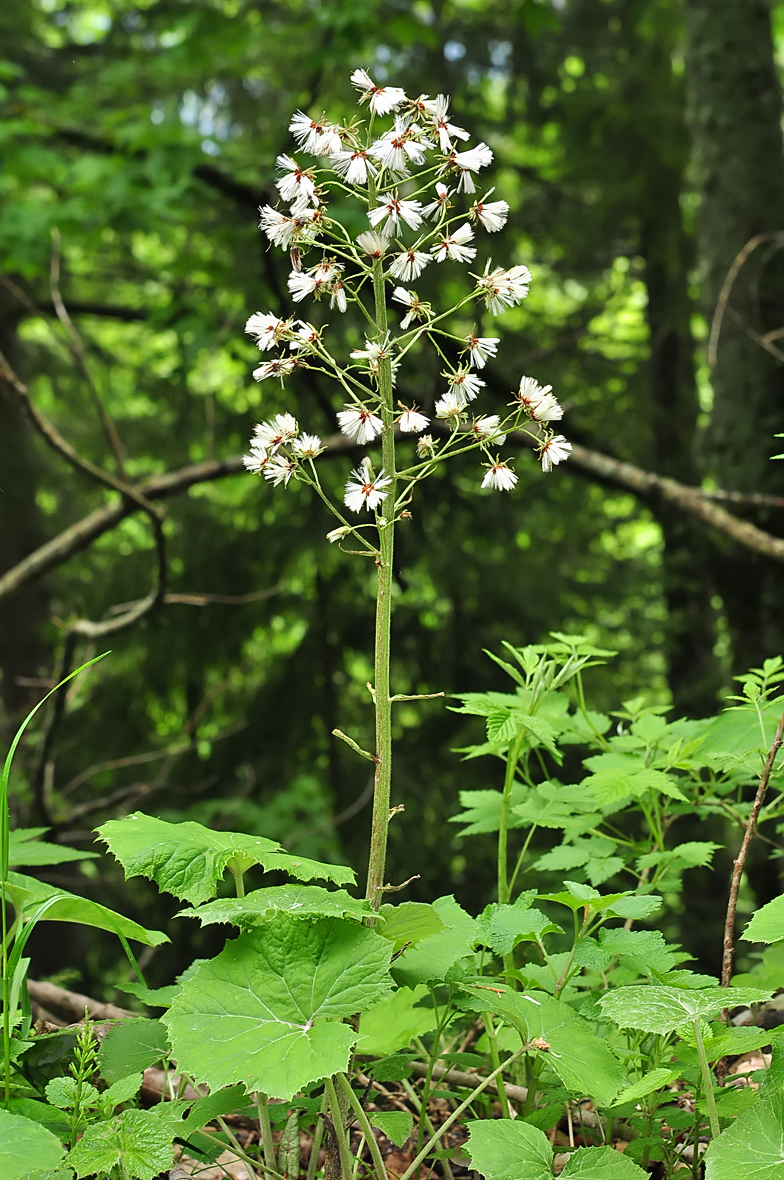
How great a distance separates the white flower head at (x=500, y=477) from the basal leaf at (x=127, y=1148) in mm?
810

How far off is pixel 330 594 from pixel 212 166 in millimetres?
2651

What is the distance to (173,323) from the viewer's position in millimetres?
5074

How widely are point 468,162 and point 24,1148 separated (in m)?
1.18

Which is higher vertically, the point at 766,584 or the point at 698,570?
the point at 698,570

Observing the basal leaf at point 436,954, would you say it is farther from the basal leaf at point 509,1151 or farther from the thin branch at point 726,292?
the thin branch at point 726,292

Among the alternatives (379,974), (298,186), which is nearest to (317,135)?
(298,186)

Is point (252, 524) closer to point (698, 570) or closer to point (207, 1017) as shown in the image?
point (698, 570)

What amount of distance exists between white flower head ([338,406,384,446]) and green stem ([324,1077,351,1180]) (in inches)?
28.4

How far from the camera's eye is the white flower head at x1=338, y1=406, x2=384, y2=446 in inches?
43.1

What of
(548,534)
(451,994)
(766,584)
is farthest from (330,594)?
(451,994)

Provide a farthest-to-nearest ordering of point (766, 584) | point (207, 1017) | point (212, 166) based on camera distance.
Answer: point (212, 166)
point (766, 584)
point (207, 1017)

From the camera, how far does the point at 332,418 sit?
4070 millimetres

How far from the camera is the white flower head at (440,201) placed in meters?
1.12

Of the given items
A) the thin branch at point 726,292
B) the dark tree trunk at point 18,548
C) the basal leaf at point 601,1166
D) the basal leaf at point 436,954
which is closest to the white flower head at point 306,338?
the basal leaf at point 436,954
